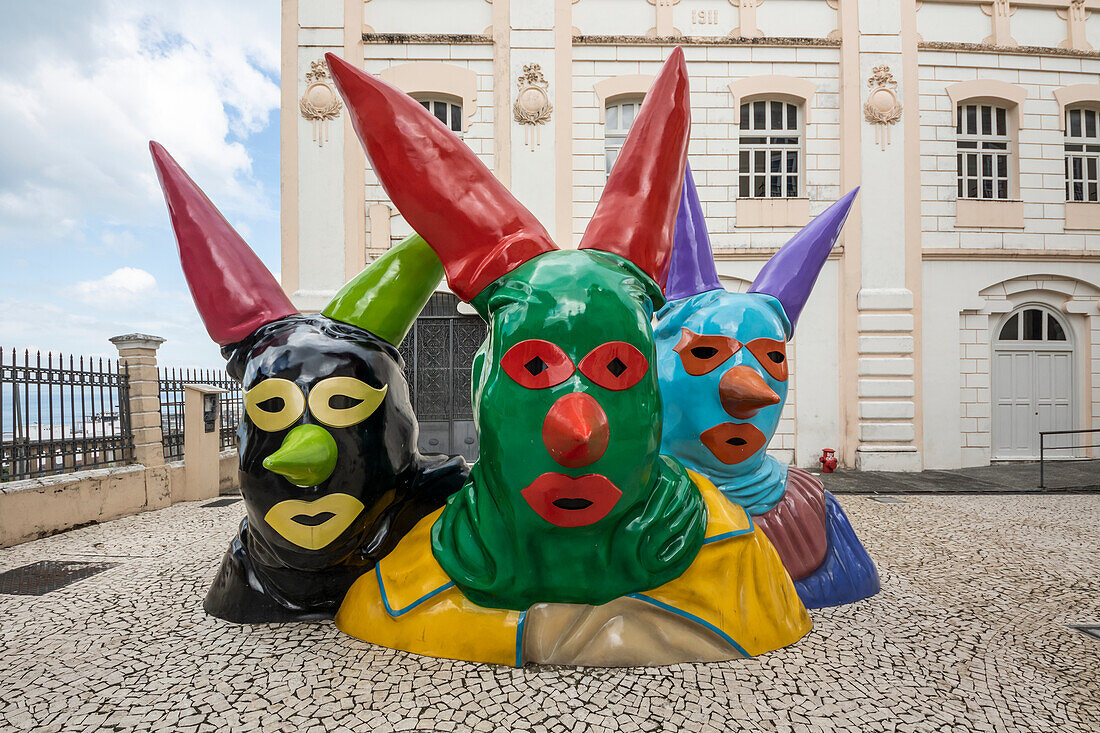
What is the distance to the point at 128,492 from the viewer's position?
5.85 m

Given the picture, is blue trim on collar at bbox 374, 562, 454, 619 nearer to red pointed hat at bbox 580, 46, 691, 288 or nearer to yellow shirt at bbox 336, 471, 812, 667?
yellow shirt at bbox 336, 471, 812, 667

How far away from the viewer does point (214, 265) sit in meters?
2.38

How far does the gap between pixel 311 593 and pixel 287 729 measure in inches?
30.2

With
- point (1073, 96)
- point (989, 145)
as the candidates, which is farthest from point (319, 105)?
point (1073, 96)

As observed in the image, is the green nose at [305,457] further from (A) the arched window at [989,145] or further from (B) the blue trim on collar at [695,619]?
(A) the arched window at [989,145]

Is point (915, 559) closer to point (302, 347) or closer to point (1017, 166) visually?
point (302, 347)

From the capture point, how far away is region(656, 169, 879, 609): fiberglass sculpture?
8.95 feet

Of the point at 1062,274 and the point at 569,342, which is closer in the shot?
the point at 569,342

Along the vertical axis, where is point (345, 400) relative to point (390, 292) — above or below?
below

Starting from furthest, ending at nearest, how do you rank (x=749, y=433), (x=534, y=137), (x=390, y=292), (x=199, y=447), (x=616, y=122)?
(x=616, y=122)
(x=534, y=137)
(x=199, y=447)
(x=749, y=433)
(x=390, y=292)

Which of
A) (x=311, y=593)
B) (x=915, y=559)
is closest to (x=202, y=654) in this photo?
(x=311, y=593)

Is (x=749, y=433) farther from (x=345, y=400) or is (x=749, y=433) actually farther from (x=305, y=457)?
(x=305, y=457)

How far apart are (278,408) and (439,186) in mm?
1062

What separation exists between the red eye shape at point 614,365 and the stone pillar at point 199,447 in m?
6.50
